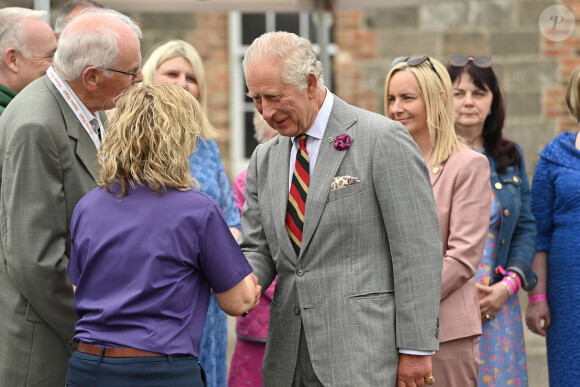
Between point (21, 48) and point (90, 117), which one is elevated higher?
point (21, 48)

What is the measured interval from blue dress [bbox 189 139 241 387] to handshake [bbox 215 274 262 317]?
1.56 meters

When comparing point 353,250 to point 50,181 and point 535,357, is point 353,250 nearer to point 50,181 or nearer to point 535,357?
point 50,181

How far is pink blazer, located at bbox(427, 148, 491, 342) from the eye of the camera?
3.96m

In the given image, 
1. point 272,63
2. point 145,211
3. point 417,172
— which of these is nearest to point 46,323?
point 145,211

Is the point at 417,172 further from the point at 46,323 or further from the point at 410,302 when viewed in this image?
the point at 46,323

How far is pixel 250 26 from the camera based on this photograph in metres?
9.92

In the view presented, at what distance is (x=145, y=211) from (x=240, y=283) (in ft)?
1.37

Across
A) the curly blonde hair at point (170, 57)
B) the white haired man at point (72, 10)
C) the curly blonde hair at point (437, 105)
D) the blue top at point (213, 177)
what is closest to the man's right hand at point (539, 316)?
the curly blonde hair at point (437, 105)

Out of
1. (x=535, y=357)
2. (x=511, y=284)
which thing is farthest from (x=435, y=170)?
(x=535, y=357)

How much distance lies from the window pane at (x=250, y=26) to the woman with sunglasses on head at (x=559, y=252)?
5.34 m

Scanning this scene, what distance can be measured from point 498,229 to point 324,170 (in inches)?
63.2

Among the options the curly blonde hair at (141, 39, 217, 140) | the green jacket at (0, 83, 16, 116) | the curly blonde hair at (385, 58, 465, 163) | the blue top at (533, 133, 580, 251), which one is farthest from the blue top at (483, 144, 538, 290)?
the green jacket at (0, 83, 16, 116)

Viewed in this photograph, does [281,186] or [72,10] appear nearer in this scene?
[281,186]

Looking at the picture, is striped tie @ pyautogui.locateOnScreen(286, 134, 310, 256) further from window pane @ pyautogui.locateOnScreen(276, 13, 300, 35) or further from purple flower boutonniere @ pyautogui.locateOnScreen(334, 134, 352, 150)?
window pane @ pyautogui.locateOnScreen(276, 13, 300, 35)
